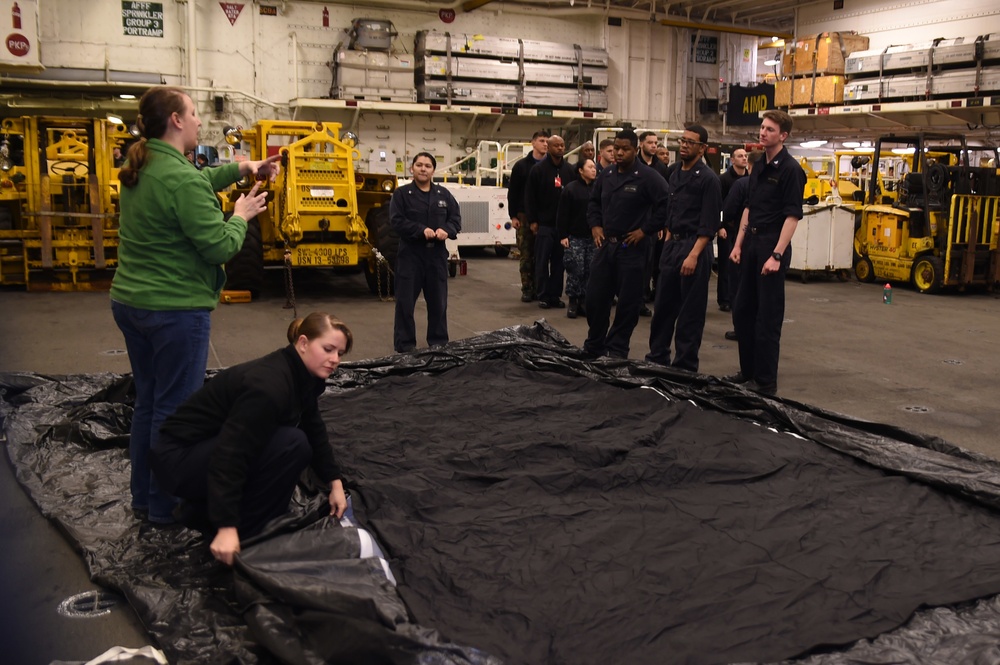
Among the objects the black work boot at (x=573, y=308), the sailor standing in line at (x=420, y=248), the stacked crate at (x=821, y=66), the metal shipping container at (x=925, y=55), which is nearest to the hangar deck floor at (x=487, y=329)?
the black work boot at (x=573, y=308)

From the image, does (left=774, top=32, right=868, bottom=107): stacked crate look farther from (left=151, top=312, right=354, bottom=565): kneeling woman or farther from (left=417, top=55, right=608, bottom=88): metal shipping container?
(left=151, top=312, right=354, bottom=565): kneeling woman

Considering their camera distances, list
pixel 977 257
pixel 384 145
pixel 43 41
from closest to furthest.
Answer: pixel 977 257
pixel 43 41
pixel 384 145

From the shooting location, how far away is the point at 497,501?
3.63 meters

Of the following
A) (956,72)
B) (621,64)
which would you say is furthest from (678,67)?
(956,72)

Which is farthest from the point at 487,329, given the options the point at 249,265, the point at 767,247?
the point at 767,247

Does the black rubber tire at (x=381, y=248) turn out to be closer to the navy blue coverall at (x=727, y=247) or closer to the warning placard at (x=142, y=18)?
the navy blue coverall at (x=727, y=247)

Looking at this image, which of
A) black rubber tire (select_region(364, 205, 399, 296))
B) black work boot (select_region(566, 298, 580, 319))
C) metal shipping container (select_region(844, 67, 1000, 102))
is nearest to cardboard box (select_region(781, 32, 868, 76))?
metal shipping container (select_region(844, 67, 1000, 102))

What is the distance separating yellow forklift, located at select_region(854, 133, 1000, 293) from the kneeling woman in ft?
33.4

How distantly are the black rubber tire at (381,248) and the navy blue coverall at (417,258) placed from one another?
126 inches

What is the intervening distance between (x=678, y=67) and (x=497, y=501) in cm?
1672

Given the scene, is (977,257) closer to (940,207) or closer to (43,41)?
(940,207)

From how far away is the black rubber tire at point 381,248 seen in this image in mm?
9883

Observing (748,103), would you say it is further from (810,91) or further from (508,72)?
(508,72)

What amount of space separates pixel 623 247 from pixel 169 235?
365 centimetres
